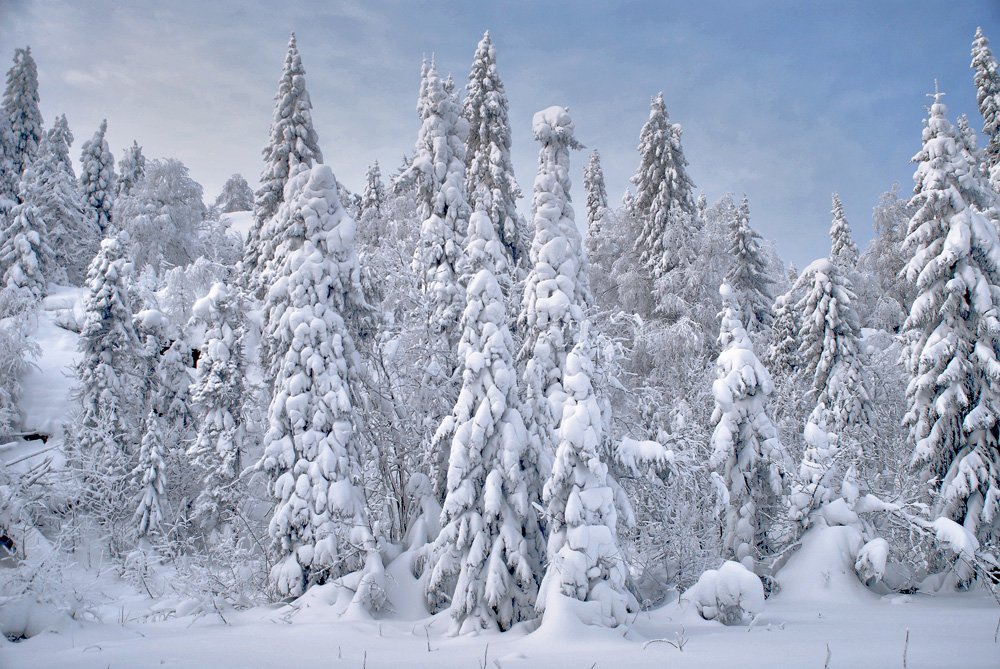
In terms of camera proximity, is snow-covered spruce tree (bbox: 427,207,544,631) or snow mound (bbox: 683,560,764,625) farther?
snow-covered spruce tree (bbox: 427,207,544,631)

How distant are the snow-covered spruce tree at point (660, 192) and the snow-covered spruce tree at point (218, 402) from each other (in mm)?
17250

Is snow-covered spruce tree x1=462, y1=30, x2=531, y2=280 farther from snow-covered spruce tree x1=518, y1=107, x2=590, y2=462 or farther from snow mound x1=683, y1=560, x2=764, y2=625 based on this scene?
snow mound x1=683, y1=560, x2=764, y2=625

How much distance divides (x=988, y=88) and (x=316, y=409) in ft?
98.5

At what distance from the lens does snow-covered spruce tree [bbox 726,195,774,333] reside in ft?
88.7

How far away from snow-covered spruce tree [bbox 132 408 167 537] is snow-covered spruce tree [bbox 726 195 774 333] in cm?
2543

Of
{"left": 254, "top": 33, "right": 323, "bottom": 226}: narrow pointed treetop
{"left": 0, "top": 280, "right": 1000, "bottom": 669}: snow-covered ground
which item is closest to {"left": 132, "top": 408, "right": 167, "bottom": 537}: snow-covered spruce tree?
{"left": 0, "top": 280, "right": 1000, "bottom": 669}: snow-covered ground

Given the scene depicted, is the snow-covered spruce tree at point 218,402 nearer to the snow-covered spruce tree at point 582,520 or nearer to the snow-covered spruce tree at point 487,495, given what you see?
the snow-covered spruce tree at point 487,495

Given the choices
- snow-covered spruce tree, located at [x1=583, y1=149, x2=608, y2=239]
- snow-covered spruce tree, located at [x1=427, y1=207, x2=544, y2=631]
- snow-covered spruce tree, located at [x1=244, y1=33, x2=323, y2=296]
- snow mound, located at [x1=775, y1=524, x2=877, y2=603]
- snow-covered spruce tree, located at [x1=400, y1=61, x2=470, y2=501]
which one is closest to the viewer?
snow-covered spruce tree, located at [x1=427, y1=207, x2=544, y2=631]

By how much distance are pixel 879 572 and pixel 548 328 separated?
8.09 m

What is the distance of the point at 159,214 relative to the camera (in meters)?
42.5

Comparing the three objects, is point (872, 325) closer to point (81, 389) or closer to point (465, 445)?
point (465, 445)

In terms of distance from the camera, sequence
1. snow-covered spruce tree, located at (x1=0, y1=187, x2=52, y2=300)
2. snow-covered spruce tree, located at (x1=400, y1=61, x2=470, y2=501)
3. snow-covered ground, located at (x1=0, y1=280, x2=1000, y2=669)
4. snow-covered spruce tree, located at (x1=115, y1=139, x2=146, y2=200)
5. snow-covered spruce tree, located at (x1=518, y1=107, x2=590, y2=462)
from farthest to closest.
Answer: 1. snow-covered spruce tree, located at (x1=115, y1=139, x2=146, y2=200)
2. snow-covered spruce tree, located at (x1=0, y1=187, x2=52, y2=300)
3. snow-covered spruce tree, located at (x1=400, y1=61, x2=470, y2=501)
4. snow-covered spruce tree, located at (x1=518, y1=107, x2=590, y2=462)
5. snow-covered ground, located at (x1=0, y1=280, x2=1000, y2=669)

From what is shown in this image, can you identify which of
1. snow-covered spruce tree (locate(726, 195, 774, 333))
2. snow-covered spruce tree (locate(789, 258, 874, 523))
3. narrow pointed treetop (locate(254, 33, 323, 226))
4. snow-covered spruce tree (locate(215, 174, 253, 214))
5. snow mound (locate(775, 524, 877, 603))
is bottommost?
snow mound (locate(775, 524, 877, 603))

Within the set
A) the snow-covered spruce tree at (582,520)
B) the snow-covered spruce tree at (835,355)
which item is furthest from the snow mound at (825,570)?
the snow-covered spruce tree at (835,355)
